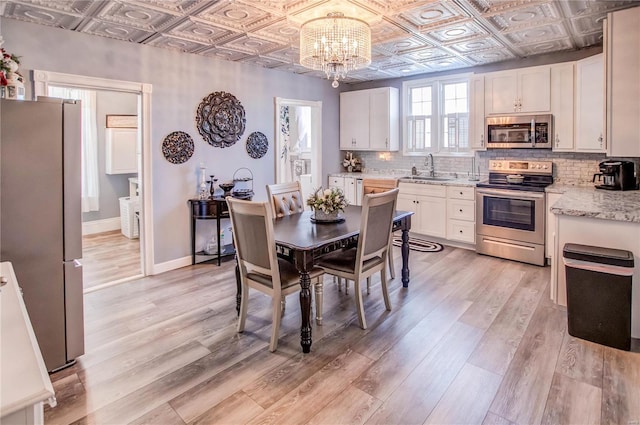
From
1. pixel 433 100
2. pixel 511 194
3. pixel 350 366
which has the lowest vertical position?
pixel 350 366

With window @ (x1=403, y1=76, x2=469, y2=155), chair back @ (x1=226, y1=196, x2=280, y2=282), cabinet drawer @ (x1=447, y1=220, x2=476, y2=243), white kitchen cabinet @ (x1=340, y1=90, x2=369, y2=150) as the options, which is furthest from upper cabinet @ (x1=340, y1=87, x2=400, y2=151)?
chair back @ (x1=226, y1=196, x2=280, y2=282)

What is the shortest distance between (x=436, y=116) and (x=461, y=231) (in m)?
1.85

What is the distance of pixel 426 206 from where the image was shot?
5672mm

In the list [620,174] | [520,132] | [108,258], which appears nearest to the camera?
[620,174]

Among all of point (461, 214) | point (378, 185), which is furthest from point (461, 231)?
point (378, 185)

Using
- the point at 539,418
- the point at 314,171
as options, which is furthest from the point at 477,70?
the point at 539,418

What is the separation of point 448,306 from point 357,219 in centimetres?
113

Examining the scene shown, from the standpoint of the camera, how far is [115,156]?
21.9 feet

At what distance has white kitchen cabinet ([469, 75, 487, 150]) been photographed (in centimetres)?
524

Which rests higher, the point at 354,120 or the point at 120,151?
the point at 354,120

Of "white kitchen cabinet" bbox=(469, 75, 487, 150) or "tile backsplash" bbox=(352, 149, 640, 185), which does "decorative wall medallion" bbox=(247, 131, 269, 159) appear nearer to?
"tile backsplash" bbox=(352, 149, 640, 185)

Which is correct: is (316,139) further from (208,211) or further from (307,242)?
(307,242)

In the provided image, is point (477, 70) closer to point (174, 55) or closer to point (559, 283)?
point (559, 283)

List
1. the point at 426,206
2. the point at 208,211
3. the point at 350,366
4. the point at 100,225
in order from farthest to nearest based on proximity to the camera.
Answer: the point at 100,225 → the point at 426,206 → the point at 208,211 → the point at 350,366
